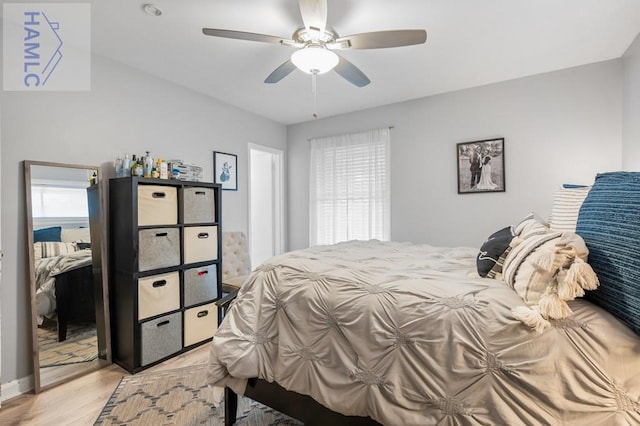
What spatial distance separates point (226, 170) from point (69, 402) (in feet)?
8.38

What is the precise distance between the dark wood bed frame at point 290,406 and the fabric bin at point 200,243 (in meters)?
1.47

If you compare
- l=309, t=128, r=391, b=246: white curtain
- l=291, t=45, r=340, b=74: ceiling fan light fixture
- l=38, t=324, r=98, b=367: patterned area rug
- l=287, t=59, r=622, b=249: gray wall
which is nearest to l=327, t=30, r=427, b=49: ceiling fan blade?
l=291, t=45, r=340, b=74: ceiling fan light fixture

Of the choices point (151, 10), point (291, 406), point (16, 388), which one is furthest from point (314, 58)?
point (16, 388)

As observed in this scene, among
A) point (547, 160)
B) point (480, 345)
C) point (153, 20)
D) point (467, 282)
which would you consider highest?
point (153, 20)

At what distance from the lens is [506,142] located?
10.7 ft

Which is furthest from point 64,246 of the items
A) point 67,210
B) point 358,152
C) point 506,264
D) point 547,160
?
point 547,160

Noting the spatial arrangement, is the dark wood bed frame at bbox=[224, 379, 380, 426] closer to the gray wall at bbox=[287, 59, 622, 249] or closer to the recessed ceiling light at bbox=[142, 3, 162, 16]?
the recessed ceiling light at bbox=[142, 3, 162, 16]

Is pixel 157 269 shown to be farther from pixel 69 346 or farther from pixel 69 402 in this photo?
pixel 69 402

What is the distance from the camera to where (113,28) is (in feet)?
7.34

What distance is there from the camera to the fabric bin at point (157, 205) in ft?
8.24

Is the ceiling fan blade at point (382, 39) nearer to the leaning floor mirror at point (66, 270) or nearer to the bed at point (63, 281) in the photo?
the leaning floor mirror at point (66, 270)

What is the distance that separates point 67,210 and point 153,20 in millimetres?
1585

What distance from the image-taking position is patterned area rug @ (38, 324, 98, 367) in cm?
226

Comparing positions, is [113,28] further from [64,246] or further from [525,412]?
[525,412]
